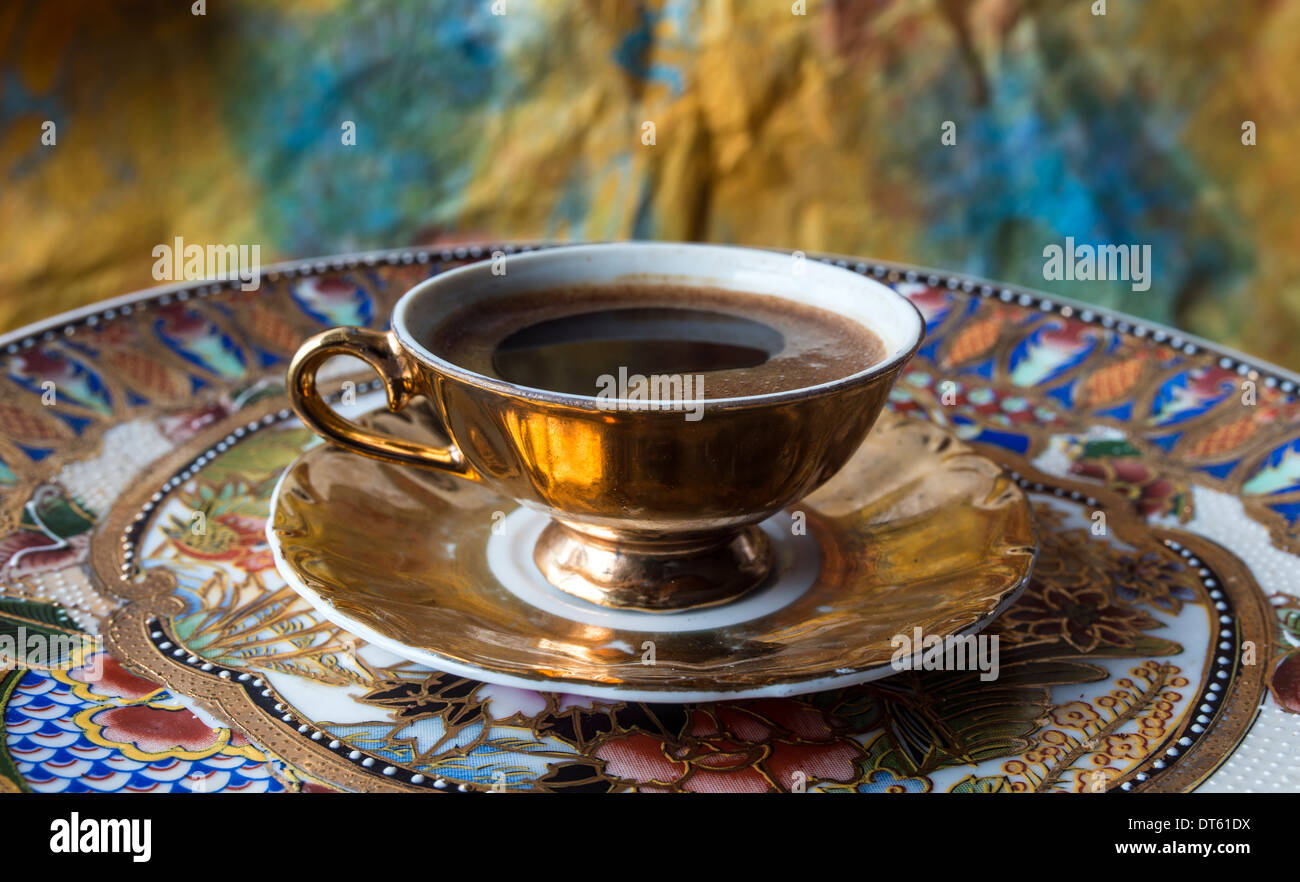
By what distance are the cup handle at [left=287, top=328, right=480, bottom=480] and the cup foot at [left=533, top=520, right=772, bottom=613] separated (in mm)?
72

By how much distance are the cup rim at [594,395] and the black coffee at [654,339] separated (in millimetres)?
20

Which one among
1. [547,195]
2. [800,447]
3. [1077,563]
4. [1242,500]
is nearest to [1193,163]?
[547,195]

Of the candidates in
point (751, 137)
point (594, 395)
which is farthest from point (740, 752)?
point (751, 137)

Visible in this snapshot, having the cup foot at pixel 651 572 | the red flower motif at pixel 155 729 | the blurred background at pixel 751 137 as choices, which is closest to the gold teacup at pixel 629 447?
the cup foot at pixel 651 572

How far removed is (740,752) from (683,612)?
112 millimetres

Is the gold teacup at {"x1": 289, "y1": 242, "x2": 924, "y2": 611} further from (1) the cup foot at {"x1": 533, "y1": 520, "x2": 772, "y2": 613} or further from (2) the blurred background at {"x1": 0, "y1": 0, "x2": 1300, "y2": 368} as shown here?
(2) the blurred background at {"x1": 0, "y1": 0, "x2": 1300, "y2": 368}

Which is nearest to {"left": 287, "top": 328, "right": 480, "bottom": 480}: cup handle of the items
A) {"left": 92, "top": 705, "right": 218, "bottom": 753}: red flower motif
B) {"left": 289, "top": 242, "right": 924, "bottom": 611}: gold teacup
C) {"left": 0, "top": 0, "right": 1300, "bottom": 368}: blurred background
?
{"left": 289, "top": 242, "right": 924, "bottom": 611}: gold teacup

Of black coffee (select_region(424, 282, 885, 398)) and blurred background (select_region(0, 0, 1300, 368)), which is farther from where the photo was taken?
blurred background (select_region(0, 0, 1300, 368))

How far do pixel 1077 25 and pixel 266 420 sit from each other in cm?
129

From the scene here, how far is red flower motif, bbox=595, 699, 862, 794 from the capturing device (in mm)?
574

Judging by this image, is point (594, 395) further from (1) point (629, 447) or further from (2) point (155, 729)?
(2) point (155, 729)

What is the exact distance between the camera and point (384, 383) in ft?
2.32

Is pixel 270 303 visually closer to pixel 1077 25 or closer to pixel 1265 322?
pixel 1077 25

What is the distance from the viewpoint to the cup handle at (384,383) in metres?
0.69
